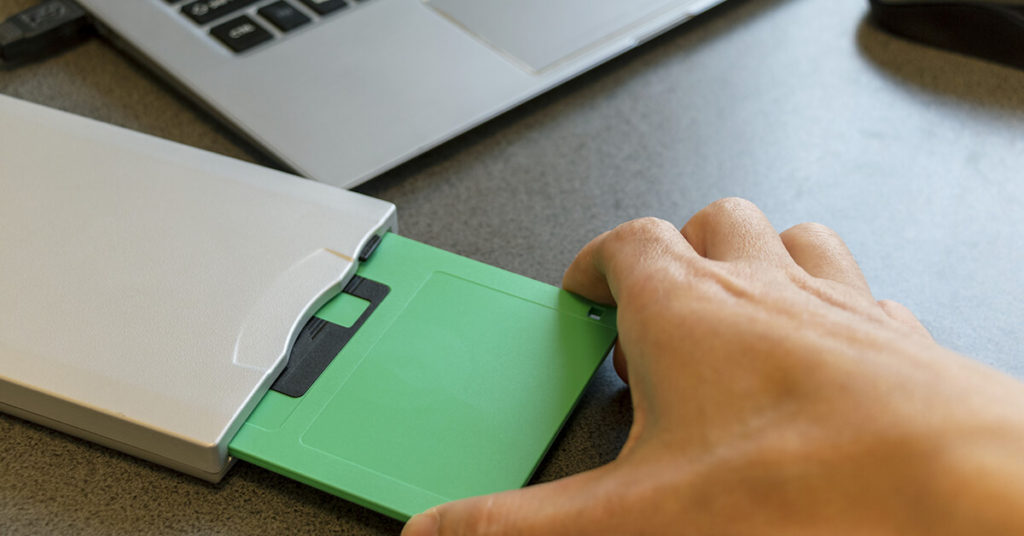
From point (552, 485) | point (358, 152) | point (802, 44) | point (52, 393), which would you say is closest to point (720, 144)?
point (802, 44)

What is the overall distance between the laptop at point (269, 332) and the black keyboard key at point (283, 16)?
0.62ft

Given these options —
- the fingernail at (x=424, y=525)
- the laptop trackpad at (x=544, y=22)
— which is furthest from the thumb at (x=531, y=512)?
the laptop trackpad at (x=544, y=22)

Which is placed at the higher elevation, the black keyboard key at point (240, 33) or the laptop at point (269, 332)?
the black keyboard key at point (240, 33)

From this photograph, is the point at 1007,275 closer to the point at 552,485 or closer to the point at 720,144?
the point at 720,144

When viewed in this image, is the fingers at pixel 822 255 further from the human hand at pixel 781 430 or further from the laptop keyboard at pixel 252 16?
the laptop keyboard at pixel 252 16

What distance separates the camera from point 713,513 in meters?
0.33

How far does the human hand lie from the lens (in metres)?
0.31

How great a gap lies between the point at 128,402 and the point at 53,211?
0.54 ft

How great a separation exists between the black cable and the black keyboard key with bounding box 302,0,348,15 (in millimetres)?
199

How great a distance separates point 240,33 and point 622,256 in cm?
41

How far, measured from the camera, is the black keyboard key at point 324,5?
721 millimetres

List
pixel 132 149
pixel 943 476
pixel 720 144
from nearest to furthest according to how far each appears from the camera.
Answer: pixel 943 476
pixel 132 149
pixel 720 144

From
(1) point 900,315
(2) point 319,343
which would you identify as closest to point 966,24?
(1) point 900,315

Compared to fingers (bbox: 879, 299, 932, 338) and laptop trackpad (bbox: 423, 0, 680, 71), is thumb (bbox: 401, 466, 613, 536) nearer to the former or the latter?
fingers (bbox: 879, 299, 932, 338)
